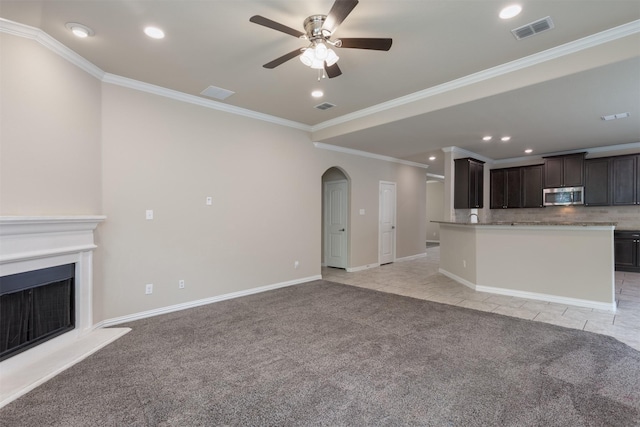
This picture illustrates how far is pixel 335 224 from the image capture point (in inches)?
277

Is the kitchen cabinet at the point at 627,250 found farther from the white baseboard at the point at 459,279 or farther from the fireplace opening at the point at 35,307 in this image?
the fireplace opening at the point at 35,307

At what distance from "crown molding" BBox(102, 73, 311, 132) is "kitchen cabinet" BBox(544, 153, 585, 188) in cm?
595

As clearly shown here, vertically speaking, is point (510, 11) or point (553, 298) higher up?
point (510, 11)

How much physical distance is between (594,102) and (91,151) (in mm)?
6016

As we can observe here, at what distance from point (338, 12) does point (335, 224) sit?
5.22 m

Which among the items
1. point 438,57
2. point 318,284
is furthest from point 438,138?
point 318,284

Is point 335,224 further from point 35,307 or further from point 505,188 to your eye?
point 35,307

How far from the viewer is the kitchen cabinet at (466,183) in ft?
20.7

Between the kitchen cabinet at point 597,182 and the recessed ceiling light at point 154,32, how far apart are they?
27.3 ft

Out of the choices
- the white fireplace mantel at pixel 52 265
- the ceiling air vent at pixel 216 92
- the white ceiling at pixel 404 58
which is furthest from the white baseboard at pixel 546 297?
the white fireplace mantel at pixel 52 265

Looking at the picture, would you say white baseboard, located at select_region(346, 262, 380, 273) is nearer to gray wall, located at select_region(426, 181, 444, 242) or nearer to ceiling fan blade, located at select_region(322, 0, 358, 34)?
ceiling fan blade, located at select_region(322, 0, 358, 34)

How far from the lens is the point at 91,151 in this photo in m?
3.37

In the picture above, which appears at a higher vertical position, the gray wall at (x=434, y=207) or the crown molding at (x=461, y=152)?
the crown molding at (x=461, y=152)

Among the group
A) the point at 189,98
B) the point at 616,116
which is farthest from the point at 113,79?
the point at 616,116
